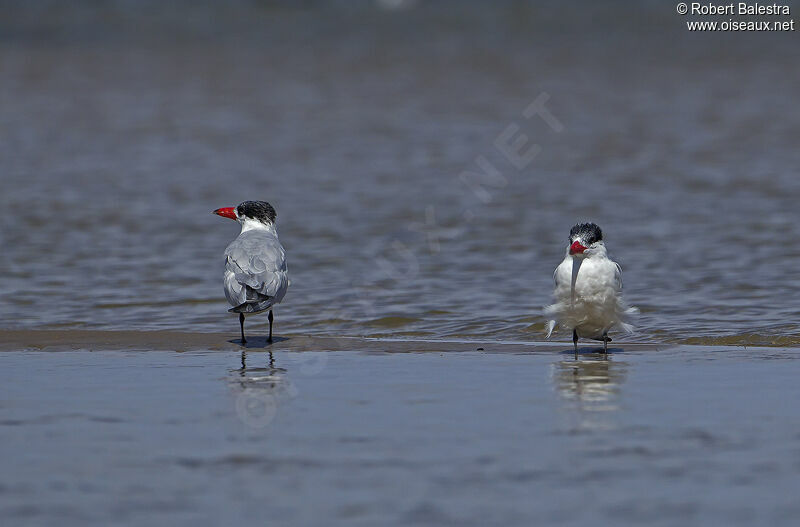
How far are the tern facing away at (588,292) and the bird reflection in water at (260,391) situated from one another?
1.85 metres

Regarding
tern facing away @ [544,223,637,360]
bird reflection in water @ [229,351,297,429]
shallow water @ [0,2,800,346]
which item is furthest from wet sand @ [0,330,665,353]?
bird reflection in water @ [229,351,297,429]

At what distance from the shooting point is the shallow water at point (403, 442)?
5.21m

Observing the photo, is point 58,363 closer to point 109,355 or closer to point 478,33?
point 109,355

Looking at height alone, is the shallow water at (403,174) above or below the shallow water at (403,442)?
above

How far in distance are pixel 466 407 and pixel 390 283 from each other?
522 centimetres

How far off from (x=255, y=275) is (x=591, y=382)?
2.54 metres

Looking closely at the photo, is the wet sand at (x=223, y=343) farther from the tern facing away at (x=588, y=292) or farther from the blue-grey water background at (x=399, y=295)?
the tern facing away at (x=588, y=292)

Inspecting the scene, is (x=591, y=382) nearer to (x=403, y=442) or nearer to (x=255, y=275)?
(x=403, y=442)

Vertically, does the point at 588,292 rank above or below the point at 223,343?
above

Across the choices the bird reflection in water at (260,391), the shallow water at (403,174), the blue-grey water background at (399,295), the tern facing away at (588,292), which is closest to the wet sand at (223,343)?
the blue-grey water background at (399,295)

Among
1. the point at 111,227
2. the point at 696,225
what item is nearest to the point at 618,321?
the point at 696,225

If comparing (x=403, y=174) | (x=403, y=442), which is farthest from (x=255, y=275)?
(x=403, y=174)

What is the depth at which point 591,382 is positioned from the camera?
7727 millimetres

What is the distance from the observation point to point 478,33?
3975 cm
